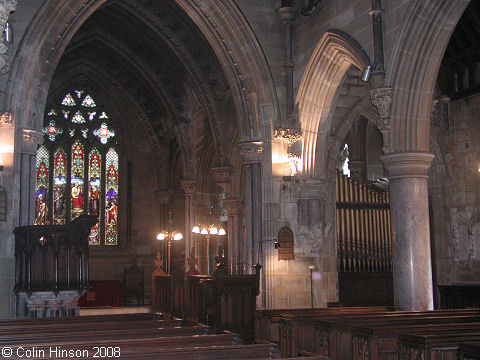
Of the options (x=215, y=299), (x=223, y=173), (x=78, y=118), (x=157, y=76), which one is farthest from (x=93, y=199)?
(x=215, y=299)

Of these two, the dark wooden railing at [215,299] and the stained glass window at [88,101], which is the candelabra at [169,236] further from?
the dark wooden railing at [215,299]

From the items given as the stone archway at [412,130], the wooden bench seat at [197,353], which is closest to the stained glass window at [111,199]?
the stone archway at [412,130]

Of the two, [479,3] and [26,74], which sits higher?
[479,3]

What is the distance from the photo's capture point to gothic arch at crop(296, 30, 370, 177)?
47.1 feet

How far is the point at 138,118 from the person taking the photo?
927 inches

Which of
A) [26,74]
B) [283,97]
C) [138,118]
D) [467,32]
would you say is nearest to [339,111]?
[283,97]

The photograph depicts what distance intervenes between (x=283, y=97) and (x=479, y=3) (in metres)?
4.73

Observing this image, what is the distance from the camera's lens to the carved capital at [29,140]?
12938mm

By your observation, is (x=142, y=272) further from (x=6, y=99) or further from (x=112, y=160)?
(x=6, y=99)

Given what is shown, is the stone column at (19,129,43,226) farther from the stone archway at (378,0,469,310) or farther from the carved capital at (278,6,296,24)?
the stone archway at (378,0,469,310)

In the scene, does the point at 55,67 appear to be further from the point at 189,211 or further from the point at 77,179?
Answer: the point at 77,179

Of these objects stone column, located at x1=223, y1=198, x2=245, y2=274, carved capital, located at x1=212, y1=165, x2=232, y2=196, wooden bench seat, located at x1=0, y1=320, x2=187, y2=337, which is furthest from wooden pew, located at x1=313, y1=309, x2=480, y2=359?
stone column, located at x1=223, y1=198, x2=245, y2=274

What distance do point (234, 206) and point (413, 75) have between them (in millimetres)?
9161

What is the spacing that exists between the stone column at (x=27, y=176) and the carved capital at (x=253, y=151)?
182 inches
